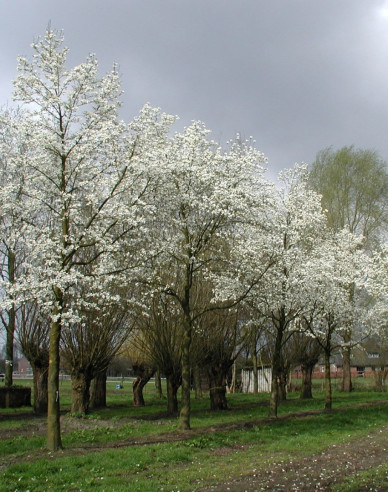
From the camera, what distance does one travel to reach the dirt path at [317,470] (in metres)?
8.48

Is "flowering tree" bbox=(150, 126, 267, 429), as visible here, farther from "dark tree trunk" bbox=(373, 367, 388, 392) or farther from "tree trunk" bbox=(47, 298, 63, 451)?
"dark tree trunk" bbox=(373, 367, 388, 392)

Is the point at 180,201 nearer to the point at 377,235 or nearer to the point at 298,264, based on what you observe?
the point at 298,264

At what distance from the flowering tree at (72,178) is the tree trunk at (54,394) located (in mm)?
24

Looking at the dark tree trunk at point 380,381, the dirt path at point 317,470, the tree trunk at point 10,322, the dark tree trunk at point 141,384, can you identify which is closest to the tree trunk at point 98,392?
the dark tree trunk at point 141,384

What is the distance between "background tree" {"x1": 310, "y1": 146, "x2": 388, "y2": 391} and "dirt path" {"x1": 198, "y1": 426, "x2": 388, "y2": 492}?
26907 millimetres

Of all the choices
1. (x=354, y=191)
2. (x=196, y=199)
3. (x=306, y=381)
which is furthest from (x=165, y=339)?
(x=354, y=191)

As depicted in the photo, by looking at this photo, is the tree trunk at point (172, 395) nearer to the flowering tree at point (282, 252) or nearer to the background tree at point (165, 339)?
the background tree at point (165, 339)

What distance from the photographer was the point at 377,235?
37.6m

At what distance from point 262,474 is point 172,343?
12034 millimetres

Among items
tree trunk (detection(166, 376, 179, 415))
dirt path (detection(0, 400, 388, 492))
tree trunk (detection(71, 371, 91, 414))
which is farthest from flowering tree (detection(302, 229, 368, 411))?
tree trunk (detection(71, 371, 91, 414))

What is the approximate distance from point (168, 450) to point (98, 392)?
17.2 metres

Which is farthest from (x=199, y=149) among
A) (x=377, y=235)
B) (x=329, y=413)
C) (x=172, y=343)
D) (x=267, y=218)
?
(x=377, y=235)

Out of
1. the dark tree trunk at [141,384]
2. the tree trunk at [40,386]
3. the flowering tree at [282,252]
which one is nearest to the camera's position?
the flowering tree at [282,252]

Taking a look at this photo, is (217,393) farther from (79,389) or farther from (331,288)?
(331,288)
